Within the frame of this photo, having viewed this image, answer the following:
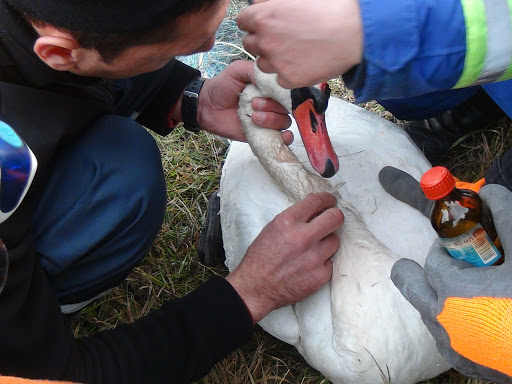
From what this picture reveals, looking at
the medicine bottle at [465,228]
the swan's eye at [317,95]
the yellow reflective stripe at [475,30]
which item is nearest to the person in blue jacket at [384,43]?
the yellow reflective stripe at [475,30]

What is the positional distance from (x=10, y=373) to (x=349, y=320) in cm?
72

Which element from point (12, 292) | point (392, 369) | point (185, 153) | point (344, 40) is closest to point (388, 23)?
point (344, 40)

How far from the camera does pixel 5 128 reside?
3.32 ft

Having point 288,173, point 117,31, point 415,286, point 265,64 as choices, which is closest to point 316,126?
point 288,173

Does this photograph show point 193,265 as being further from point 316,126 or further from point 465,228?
point 465,228

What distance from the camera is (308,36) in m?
1.10

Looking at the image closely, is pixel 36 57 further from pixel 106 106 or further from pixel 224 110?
pixel 224 110

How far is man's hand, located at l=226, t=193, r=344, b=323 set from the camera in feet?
4.97

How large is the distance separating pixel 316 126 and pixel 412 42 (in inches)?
20.9

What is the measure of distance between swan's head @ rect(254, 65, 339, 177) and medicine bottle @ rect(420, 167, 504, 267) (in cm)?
35

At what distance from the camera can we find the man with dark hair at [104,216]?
120 cm

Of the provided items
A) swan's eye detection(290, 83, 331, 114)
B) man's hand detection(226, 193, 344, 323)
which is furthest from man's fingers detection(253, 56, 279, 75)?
man's hand detection(226, 193, 344, 323)

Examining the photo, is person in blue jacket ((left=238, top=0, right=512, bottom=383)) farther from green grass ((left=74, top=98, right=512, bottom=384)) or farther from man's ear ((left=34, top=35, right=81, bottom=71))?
green grass ((left=74, top=98, right=512, bottom=384))

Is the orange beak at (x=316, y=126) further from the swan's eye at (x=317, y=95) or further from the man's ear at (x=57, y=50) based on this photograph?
the man's ear at (x=57, y=50)
